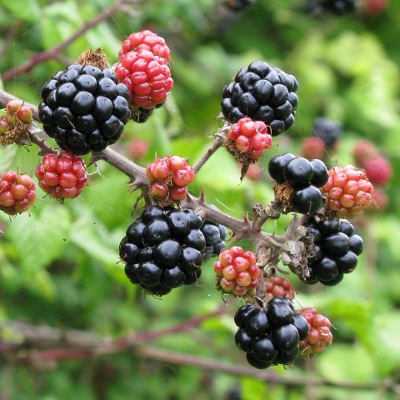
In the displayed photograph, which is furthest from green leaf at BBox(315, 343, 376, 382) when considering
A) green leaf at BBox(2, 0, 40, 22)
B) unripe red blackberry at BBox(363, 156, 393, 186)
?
green leaf at BBox(2, 0, 40, 22)

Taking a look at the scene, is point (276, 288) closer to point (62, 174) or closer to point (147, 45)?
point (62, 174)

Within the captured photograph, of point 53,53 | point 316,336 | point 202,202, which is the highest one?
point 202,202

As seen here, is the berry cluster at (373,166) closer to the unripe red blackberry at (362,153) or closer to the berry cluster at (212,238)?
the unripe red blackberry at (362,153)

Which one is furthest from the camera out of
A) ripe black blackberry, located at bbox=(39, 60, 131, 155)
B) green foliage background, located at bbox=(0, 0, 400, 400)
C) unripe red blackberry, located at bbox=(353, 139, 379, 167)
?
unripe red blackberry, located at bbox=(353, 139, 379, 167)

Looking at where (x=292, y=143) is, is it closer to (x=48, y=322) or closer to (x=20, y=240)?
(x=48, y=322)

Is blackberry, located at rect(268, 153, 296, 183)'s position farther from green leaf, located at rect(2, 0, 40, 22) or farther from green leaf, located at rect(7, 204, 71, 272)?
green leaf, located at rect(2, 0, 40, 22)

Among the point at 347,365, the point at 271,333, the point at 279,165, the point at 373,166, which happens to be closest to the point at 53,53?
the point at 279,165
